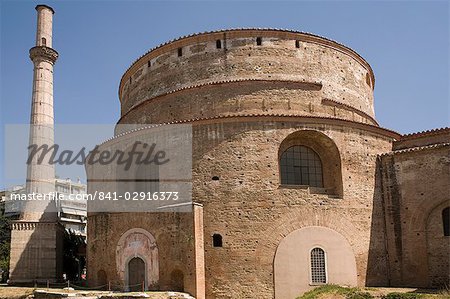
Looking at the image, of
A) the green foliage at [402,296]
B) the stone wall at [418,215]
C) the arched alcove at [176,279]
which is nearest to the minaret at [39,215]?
the arched alcove at [176,279]

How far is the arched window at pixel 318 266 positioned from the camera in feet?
57.5

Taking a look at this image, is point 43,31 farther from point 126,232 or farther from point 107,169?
point 126,232

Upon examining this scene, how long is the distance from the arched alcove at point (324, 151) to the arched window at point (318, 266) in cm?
242

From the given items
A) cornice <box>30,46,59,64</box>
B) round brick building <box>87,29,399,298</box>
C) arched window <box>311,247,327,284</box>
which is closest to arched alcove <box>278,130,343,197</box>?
round brick building <box>87,29,399,298</box>

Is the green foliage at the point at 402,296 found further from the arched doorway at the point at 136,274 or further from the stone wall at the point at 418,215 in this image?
the arched doorway at the point at 136,274

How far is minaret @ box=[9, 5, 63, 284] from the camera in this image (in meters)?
24.9

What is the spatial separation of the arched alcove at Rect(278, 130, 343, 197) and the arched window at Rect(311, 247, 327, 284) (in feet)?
7.94

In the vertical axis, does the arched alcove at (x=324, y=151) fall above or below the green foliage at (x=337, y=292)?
above

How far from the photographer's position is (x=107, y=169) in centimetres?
2109

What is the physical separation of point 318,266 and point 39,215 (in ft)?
50.5

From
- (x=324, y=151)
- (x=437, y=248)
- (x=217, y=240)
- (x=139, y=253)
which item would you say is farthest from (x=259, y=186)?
(x=437, y=248)

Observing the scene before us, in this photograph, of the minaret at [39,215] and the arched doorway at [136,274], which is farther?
the minaret at [39,215]

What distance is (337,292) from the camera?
53.1ft

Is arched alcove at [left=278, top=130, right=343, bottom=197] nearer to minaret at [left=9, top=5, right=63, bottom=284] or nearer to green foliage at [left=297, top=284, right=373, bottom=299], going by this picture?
green foliage at [left=297, top=284, right=373, bottom=299]
